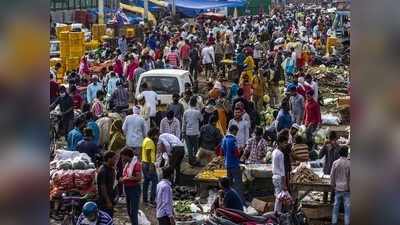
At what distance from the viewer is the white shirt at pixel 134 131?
11.2 meters

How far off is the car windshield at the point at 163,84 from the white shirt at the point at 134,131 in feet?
14.0

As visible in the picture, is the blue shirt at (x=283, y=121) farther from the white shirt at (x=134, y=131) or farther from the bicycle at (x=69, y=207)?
the bicycle at (x=69, y=207)

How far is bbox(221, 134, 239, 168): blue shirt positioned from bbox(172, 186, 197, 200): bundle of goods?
122 cm

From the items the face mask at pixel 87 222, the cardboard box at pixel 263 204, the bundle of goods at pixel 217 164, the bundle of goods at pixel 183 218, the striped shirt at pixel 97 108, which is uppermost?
the striped shirt at pixel 97 108

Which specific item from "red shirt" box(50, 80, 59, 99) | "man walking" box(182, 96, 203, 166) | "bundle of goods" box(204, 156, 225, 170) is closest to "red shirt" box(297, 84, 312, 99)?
"man walking" box(182, 96, 203, 166)

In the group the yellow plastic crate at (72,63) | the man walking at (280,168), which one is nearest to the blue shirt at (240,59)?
the yellow plastic crate at (72,63)

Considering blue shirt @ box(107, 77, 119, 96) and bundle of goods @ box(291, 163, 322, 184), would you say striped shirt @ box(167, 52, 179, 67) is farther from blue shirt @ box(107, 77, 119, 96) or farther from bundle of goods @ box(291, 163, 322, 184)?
bundle of goods @ box(291, 163, 322, 184)

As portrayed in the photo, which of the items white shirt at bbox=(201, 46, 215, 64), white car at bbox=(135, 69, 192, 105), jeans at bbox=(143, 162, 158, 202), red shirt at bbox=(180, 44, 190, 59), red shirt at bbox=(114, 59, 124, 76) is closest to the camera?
jeans at bbox=(143, 162, 158, 202)

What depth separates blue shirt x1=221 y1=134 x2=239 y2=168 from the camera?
10162 millimetres

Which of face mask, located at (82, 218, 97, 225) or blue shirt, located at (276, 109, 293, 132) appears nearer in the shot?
face mask, located at (82, 218, 97, 225)

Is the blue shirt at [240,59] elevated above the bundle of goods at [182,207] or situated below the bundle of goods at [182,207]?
above

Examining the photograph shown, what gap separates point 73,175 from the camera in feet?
31.5

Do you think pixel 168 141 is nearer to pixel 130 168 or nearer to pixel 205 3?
pixel 130 168
